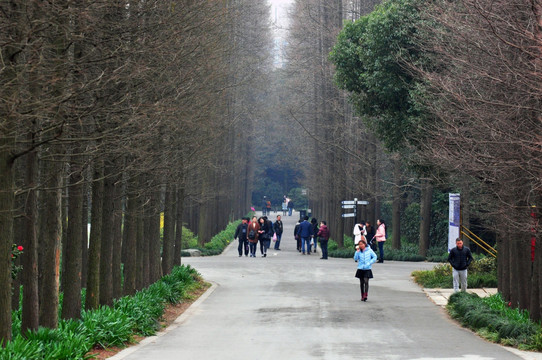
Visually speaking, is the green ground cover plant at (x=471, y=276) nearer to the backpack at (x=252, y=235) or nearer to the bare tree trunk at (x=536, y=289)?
the bare tree trunk at (x=536, y=289)

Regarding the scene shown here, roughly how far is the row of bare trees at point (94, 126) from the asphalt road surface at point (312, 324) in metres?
1.83

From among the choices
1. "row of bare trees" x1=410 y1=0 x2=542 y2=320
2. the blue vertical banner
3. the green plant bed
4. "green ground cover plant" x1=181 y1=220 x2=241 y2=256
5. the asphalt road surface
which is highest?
"row of bare trees" x1=410 y1=0 x2=542 y2=320

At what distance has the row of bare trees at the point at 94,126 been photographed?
10617 mm

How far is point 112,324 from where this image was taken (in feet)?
46.1

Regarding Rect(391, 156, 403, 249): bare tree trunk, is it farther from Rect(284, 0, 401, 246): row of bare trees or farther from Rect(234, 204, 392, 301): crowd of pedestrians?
Rect(234, 204, 392, 301): crowd of pedestrians

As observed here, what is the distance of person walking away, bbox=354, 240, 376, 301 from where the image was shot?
20.8m

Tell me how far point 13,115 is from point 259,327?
803 centimetres

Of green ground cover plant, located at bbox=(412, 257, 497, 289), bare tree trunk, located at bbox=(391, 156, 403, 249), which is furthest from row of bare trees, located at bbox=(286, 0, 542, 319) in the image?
bare tree trunk, located at bbox=(391, 156, 403, 249)

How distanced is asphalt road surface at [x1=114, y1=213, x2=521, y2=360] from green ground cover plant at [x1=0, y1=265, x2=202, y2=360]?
1.48 feet

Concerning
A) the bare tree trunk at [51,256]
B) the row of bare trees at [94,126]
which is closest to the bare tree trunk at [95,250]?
the row of bare trees at [94,126]

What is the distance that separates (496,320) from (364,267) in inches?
223

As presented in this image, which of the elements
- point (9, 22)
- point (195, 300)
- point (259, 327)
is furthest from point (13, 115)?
point (195, 300)

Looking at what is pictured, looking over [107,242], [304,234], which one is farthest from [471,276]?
[304,234]

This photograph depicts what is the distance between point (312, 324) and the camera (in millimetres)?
16719
